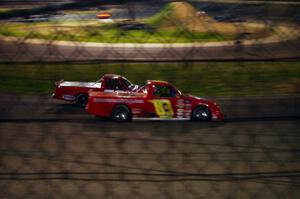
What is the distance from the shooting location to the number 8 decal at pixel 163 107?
584 cm

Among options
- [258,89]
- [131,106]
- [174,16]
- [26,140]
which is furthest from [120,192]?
[131,106]

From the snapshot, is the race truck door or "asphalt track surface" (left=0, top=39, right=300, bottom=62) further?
the race truck door

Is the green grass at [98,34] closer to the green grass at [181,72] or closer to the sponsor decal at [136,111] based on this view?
the green grass at [181,72]

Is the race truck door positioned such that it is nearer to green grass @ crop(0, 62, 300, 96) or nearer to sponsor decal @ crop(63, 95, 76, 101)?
sponsor decal @ crop(63, 95, 76, 101)

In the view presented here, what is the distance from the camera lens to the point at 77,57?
1.45m

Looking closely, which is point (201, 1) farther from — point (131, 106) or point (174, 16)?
point (131, 106)

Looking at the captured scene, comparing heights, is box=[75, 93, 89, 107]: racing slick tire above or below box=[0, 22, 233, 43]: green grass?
below

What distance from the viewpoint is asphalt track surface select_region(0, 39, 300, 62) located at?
54.8 inches

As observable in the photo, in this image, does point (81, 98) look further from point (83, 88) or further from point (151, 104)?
point (151, 104)

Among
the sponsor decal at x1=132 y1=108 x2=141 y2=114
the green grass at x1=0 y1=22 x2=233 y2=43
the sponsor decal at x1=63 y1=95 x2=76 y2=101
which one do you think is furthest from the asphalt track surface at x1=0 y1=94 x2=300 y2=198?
the sponsor decal at x1=63 y1=95 x2=76 y2=101

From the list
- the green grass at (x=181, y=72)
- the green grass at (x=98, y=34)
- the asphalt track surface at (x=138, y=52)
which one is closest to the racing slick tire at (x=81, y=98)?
the green grass at (x=181, y=72)

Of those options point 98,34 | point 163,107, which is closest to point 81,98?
point 163,107

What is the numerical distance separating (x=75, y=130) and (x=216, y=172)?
126 cm

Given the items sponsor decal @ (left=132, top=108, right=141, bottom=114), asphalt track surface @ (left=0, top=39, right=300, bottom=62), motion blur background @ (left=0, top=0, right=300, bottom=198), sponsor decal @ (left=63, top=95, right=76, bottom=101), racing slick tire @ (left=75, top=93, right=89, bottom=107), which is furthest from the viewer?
racing slick tire @ (left=75, top=93, right=89, bottom=107)
